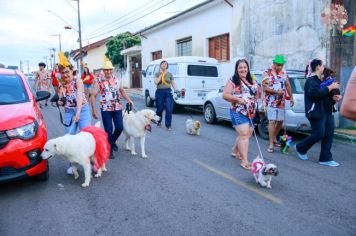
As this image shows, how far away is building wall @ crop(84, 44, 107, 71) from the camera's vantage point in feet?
149

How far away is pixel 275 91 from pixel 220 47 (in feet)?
36.6

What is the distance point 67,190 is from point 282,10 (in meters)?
11.3

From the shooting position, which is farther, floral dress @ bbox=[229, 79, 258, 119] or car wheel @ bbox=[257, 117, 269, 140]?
car wheel @ bbox=[257, 117, 269, 140]

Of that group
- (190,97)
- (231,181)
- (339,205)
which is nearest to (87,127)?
(231,181)

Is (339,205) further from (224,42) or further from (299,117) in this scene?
(224,42)

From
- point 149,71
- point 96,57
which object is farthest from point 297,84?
point 96,57

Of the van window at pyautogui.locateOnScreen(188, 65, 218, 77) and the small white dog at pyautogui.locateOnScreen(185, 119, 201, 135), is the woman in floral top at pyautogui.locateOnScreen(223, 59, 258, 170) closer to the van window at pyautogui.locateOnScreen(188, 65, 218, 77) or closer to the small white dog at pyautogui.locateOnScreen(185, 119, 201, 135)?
the small white dog at pyautogui.locateOnScreen(185, 119, 201, 135)

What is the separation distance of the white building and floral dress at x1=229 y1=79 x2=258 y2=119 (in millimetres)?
6741

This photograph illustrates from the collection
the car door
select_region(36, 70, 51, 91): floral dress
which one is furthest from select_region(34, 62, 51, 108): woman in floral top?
the car door

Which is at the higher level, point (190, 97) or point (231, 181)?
point (190, 97)

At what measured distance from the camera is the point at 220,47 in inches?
698

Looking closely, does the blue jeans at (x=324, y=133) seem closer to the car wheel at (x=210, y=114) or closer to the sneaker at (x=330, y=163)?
the sneaker at (x=330, y=163)

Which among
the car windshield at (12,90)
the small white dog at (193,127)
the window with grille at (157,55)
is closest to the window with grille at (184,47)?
the window with grille at (157,55)

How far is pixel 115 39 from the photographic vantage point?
114 feet
